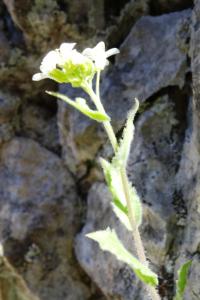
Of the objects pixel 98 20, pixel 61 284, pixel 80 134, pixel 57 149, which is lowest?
pixel 61 284

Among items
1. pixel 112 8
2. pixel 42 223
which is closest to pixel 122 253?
pixel 42 223

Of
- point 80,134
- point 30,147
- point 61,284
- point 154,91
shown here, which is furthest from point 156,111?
→ point 61,284

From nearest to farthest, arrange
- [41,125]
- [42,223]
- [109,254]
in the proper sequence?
[109,254]
[42,223]
[41,125]

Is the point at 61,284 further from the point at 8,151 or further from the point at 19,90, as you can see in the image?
the point at 19,90

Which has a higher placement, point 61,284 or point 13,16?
point 13,16

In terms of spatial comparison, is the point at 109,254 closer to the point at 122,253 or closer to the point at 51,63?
the point at 122,253

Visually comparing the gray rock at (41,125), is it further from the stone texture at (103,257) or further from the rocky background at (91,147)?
the stone texture at (103,257)

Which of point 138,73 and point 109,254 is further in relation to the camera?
point 138,73

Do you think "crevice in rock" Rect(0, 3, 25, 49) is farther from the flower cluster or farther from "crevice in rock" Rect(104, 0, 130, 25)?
the flower cluster

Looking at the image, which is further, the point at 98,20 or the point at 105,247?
the point at 98,20
